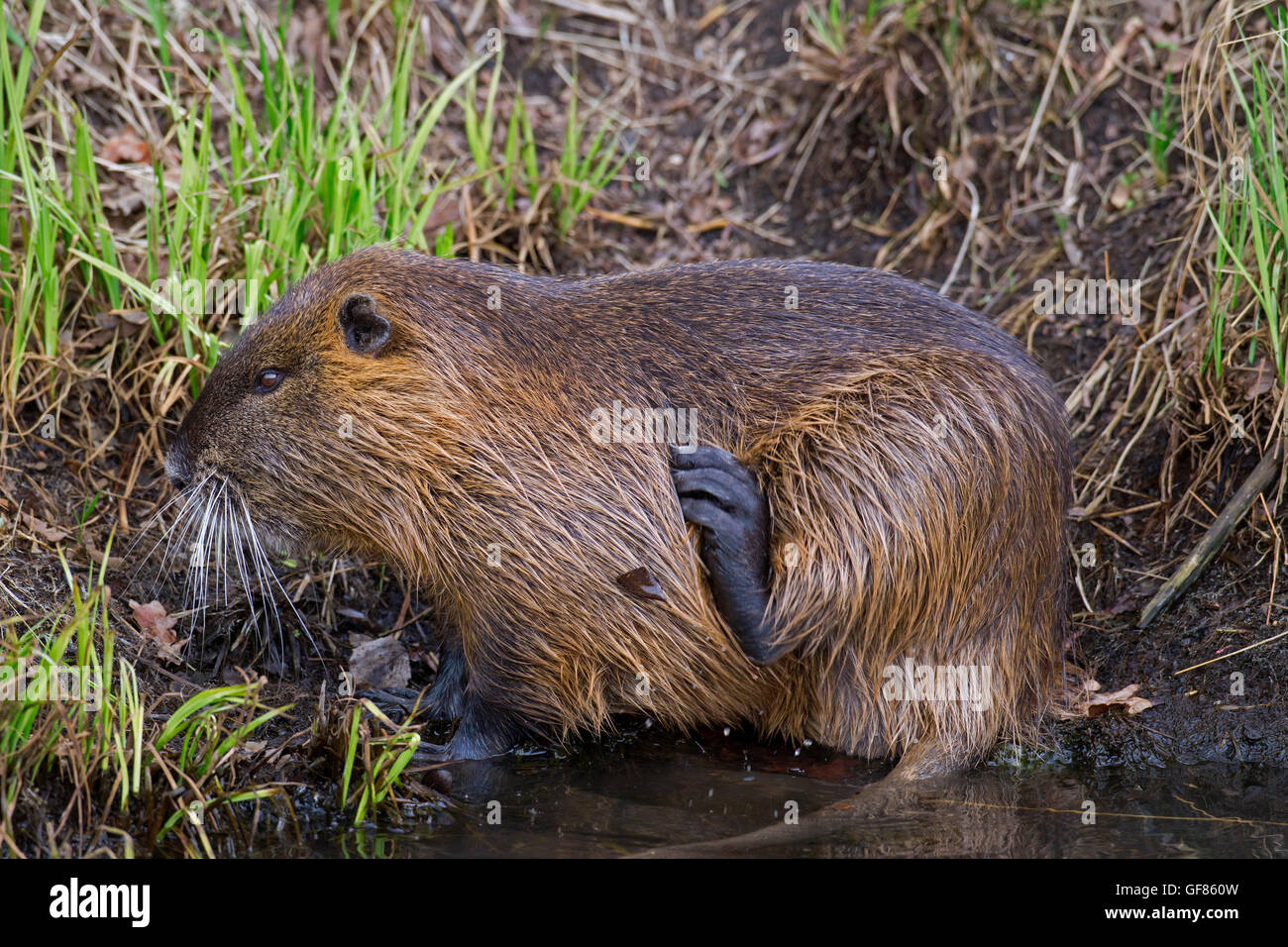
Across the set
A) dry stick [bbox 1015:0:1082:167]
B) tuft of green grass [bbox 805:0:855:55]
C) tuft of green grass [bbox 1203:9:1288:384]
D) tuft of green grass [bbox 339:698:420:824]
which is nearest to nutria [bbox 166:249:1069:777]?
tuft of green grass [bbox 339:698:420:824]

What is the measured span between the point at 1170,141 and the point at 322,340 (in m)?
3.47

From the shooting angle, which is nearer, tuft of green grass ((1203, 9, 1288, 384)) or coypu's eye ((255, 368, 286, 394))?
coypu's eye ((255, 368, 286, 394))

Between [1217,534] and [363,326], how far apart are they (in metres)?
2.63

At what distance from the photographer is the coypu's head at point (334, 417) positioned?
383cm

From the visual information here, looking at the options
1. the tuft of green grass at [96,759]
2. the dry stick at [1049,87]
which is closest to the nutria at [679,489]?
the tuft of green grass at [96,759]

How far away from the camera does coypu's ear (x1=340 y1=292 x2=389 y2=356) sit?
3.81 m

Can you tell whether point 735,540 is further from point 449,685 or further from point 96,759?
point 96,759

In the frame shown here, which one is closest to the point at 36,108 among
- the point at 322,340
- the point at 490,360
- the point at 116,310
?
the point at 116,310

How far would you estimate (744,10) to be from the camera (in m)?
6.75

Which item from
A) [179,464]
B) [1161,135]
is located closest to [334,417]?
[179,464]

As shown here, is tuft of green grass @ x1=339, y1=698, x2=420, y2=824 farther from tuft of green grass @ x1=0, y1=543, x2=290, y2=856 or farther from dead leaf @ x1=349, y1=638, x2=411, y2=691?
dead leaf @ x1=349, y1=638, x2=411, y2=691

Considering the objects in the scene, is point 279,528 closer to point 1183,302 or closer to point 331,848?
point 331,848

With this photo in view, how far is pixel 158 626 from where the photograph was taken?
4098 millimetres
